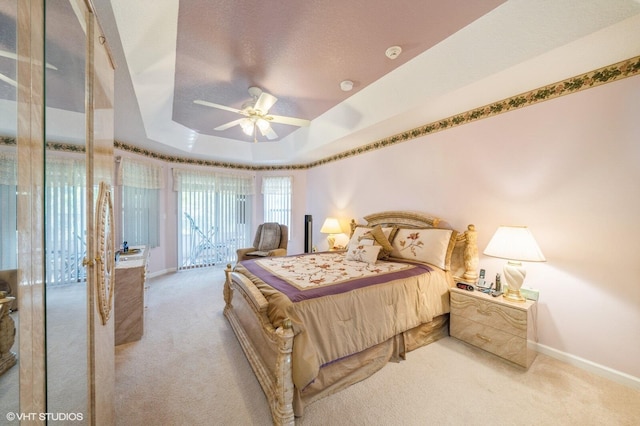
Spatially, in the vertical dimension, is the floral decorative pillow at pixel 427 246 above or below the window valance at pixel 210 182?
below

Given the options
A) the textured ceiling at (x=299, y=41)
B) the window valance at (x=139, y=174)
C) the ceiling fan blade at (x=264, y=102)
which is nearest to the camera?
the textured ceiling at (x=299, y=41)

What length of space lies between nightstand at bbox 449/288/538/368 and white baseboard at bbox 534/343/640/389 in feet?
0.38

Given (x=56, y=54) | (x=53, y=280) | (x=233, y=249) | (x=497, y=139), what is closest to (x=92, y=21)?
(x=56, y=54)

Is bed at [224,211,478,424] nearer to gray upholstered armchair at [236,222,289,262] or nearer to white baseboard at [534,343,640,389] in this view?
white baseboard at [534,343,640,389]

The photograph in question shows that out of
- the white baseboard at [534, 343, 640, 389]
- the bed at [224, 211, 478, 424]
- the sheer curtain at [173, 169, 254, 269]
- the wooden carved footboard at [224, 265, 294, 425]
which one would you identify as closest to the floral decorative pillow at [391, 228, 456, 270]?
the bed at [224, 211, 478, 424]

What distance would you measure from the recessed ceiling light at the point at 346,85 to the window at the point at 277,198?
10.6 ft

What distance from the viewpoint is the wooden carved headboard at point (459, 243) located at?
8.66ft

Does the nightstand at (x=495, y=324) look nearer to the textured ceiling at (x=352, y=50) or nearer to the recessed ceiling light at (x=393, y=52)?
the textured ceiling at (x=352, y=50)

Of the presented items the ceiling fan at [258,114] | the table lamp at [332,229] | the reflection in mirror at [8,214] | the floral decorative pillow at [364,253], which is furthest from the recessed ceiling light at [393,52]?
the table lamp at [332,229]

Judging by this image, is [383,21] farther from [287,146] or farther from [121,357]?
[121,357]

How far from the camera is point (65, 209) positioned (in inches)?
37.6

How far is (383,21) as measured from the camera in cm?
183

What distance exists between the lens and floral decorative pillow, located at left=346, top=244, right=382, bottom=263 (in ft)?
9.28

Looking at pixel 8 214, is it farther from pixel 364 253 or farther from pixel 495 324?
pixel 495 324
